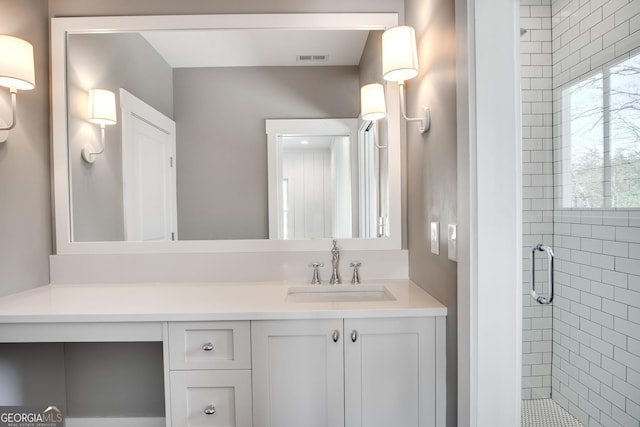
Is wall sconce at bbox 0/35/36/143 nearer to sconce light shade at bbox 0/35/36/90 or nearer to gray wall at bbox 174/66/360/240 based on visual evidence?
sconce light shade at bbox 0/35/36/90

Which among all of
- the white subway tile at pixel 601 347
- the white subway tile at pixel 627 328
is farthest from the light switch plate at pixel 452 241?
the white subway tile at pixel 601 347

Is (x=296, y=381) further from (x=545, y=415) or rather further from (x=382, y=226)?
(x=545, y=415)

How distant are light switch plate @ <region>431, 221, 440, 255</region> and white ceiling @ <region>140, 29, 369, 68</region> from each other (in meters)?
0.98

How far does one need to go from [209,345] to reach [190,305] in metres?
0.18

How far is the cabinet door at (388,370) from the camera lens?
1308 millimetres

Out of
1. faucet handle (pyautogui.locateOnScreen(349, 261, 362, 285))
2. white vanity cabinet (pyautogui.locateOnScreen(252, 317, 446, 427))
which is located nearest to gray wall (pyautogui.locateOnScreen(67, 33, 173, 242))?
white vanity cabinet (pyautogui.locateOnScreen(252, 317, 446, 427))

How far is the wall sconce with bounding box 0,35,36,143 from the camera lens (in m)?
1.41

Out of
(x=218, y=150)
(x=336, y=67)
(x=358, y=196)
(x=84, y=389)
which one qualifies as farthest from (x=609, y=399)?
(x=84, y=389)

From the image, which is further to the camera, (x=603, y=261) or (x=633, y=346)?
(x=603, y=261)

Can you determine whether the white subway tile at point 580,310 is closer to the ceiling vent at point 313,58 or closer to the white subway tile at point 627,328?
the white subway tile at point 627,328

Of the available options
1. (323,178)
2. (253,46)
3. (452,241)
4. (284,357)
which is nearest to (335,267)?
(323,178)

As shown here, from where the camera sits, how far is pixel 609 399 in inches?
68.9

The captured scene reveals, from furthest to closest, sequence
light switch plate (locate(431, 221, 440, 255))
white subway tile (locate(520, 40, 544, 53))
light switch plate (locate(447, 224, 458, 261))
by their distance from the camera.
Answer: white subway tile (locate(520, 40, 544, 53)) < light switch plate (locate(431, 221, 440, 255)) < light switch plate (locate(447, 224, 458, 261))

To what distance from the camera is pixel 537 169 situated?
2.12m
